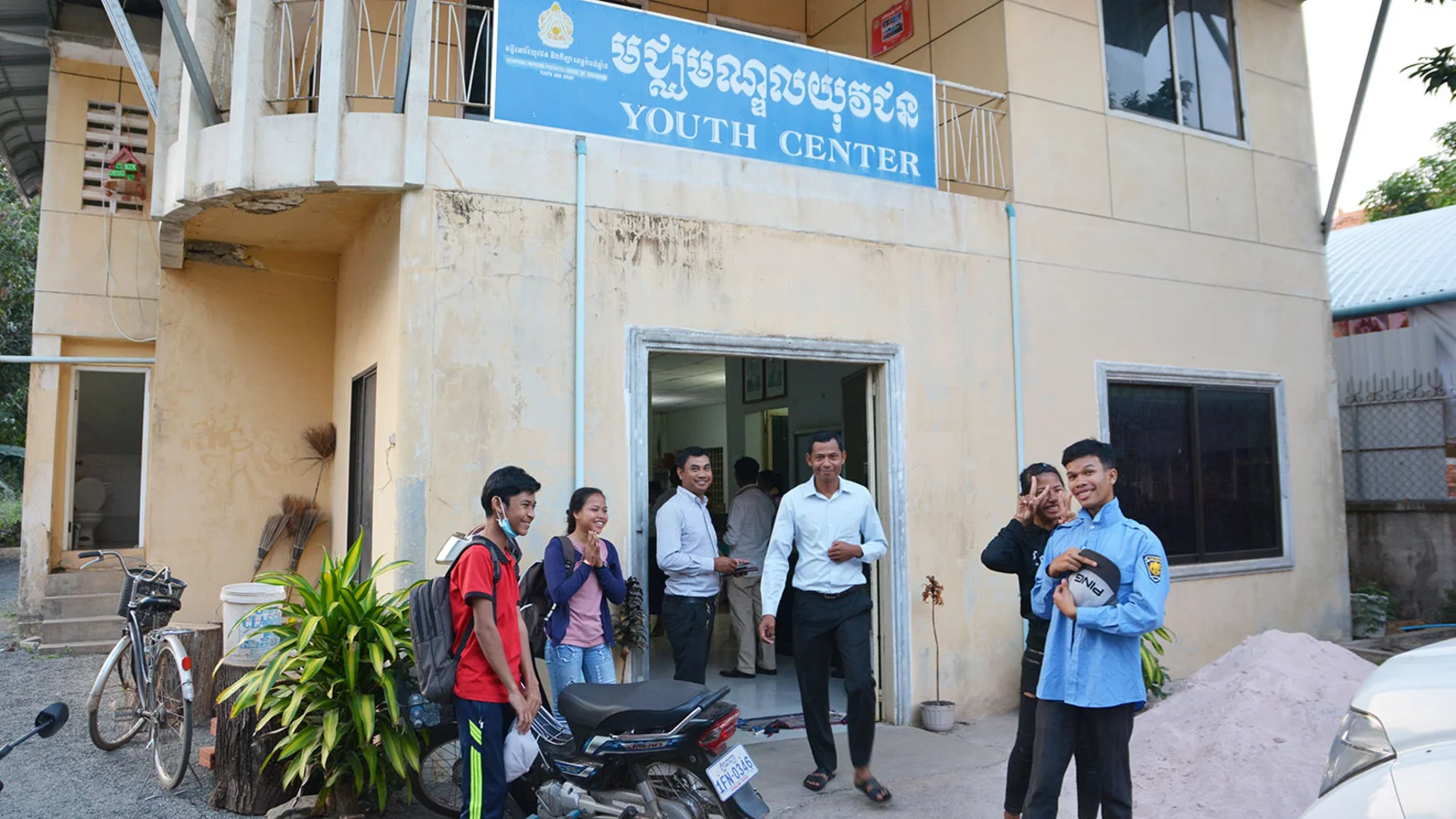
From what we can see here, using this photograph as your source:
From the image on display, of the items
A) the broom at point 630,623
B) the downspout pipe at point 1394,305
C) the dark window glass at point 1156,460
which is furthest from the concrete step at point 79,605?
the downspout pipe at point 1394,305

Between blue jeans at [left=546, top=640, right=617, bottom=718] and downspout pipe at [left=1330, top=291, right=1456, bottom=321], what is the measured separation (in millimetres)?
10303

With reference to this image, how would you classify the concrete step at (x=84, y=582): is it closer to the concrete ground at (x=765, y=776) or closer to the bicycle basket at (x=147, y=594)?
the concrete ground at (x=765, y=776)

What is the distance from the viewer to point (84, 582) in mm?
8406

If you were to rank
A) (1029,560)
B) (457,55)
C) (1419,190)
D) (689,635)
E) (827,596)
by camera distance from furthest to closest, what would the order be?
(1419,190)
(457,55)
(689,635)
(827,596)
(1029,560)

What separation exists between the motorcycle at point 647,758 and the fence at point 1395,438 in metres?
9.19

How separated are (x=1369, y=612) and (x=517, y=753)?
8981 millimetres

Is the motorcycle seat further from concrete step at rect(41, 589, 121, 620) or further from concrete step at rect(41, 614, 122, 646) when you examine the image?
concrete step at rect(41, 614, 122, 646)

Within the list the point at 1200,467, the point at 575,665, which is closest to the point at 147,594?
the point at 575,665

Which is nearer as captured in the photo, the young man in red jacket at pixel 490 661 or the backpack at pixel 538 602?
the young man in red jacket at pixel 490 661

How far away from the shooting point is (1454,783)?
2205 millimetres

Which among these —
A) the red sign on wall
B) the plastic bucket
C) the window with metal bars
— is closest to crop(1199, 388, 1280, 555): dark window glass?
the red sign on wall

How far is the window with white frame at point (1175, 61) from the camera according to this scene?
8188 mm

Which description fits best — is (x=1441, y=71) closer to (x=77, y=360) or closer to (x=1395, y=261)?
(x=1395, y=261)

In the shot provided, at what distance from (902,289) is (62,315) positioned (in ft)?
24.0
